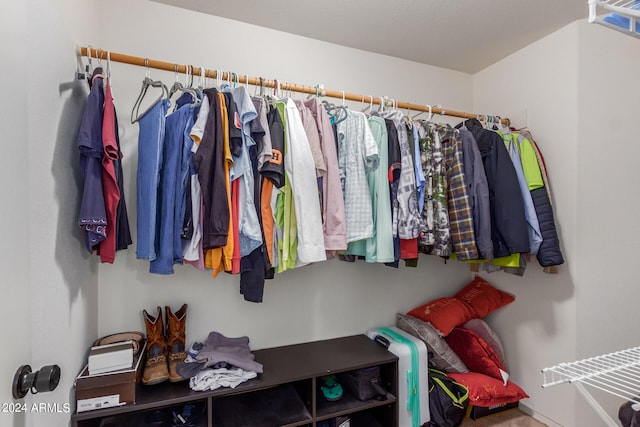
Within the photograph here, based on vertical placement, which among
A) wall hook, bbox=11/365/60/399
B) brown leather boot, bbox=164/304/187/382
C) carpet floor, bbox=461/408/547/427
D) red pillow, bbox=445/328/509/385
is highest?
wall hook, bbox=11/365/60/399

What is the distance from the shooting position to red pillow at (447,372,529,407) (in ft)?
6.08

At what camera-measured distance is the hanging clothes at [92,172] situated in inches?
45.0

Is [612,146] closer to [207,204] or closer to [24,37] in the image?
[207,204]

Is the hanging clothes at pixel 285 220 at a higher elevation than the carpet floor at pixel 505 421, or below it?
higher

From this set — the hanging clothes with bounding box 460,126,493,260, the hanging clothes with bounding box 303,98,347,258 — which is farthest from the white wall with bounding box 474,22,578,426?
the hanging clothes with bounding box 303,98,347,258

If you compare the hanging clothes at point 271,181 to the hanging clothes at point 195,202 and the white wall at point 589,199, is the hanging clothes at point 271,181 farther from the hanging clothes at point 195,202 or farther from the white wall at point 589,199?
the white wall at point 589,199

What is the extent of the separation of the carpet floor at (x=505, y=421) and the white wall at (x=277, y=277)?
2.38 feet

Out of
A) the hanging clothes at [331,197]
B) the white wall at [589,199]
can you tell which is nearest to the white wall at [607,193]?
the white wall at [589,199]

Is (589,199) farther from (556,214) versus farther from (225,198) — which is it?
(225,198)

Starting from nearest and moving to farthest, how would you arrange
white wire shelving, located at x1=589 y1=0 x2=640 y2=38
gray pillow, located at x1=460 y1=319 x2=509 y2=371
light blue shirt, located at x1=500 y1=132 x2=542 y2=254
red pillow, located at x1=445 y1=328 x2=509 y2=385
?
white wire shelving, located at x1=589 y1=0 x2=640 y2=38, light blue shirt, located at x1=500 y1=132 x2=542 y2=254, red pillow, located at x1=445 y1=328 x2=509 y2=385, gray pillow, located at x1=460 y1=319 x2=509 y2=371

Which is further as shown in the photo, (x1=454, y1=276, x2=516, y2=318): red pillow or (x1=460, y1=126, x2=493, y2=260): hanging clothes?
(x1=454, y1=276, x2=516, y2=318): red pillow

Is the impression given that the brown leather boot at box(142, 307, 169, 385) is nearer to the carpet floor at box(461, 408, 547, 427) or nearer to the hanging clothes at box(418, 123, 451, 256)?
the hanging clothes at box(418, 123, 451, 256)

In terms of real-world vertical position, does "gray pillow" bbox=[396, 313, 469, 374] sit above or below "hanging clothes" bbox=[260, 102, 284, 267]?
below

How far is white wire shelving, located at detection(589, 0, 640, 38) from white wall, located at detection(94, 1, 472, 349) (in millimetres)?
1425
